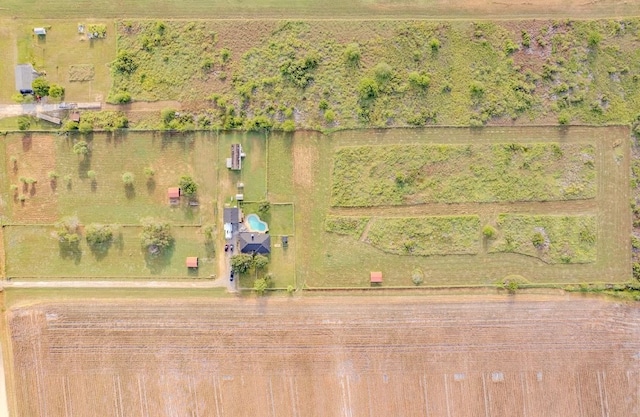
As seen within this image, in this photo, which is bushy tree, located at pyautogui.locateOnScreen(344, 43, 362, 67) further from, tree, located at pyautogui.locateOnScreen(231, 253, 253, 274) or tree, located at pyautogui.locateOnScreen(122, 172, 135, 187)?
tree, located at pyautogui.locateOnScreen(122, 172, 135, 187)

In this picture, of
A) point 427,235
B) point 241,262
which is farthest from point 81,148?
point 427,235

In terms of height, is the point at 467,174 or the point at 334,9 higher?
the point at 334,9

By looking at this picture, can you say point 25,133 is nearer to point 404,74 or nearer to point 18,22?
point 18,22

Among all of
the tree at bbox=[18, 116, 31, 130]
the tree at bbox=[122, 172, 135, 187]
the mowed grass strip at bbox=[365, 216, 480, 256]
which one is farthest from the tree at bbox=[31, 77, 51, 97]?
the mowed grass strip at bbox=[365, 216, 480, 256]

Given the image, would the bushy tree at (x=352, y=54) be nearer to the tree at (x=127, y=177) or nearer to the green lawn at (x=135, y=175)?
the green lawn at (x=135, y=175)

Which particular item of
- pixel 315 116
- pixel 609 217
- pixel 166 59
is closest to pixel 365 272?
pixel 315 116

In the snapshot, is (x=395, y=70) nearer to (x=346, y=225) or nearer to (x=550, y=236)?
(x=346, y=225)
